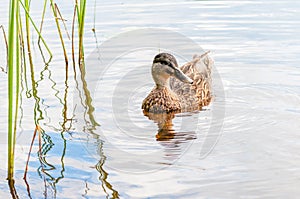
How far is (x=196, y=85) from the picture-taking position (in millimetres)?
8094

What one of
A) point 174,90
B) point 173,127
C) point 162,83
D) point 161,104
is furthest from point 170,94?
point 173,127

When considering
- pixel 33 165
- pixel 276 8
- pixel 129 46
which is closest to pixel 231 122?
pixel 33 165

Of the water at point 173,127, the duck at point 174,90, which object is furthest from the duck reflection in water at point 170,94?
the water at point 173,127

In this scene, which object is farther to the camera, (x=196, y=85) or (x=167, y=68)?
(x=196, y=85)

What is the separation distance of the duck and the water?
20 centimetres

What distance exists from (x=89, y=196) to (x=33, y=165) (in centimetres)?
86

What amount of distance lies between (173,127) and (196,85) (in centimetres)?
151

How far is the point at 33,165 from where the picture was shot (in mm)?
5215

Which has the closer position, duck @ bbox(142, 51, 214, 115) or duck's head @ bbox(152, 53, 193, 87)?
duck @ bbox(142, 51, 214, 115)

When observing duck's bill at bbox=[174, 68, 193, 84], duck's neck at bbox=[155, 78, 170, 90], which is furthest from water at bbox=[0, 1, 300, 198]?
duck's bill at bbox=[174, 68, 193, 84]

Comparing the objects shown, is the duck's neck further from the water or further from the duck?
the water

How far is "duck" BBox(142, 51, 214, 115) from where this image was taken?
751 cm

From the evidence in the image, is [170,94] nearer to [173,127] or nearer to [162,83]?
[162,83]

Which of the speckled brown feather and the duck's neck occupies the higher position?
the duck's neck
